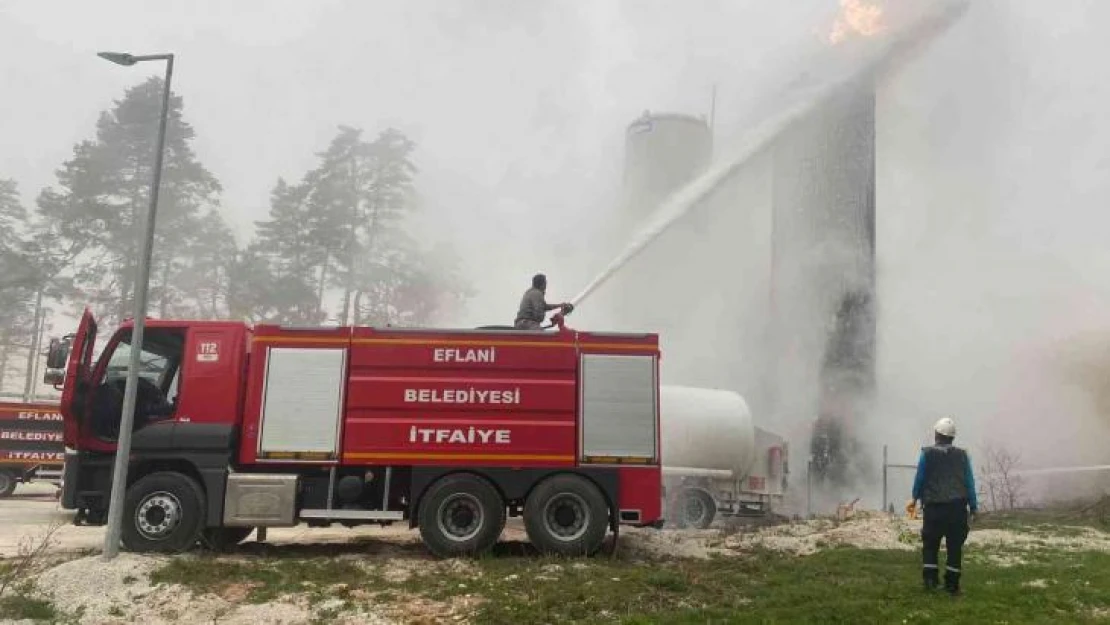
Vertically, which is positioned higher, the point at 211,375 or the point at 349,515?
the point at 211,375

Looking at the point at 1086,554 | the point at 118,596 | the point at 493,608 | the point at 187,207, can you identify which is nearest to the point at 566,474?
the point at 493,608

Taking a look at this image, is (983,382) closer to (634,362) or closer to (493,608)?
(634,362)

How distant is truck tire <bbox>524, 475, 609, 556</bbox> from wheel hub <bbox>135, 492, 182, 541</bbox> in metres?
4.46

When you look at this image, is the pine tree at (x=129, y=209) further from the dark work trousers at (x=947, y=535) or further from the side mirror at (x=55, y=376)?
the dark work trousers at (x=947, y=535)

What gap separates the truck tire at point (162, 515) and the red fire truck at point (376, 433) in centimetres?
2

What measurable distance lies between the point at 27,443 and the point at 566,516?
68.3 feet

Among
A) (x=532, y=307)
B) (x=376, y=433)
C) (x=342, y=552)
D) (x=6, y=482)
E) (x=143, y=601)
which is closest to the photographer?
(x=143, y=601)

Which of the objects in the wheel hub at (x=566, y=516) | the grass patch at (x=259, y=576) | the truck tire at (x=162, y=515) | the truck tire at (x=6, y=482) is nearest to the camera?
the grass patch at (x=259, y=576)

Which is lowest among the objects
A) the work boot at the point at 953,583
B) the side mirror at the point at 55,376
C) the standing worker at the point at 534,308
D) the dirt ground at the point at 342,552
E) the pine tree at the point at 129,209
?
the dirt ground at the point at 342,552

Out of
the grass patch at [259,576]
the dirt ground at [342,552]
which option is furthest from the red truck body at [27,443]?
the grass patch at [259,576]

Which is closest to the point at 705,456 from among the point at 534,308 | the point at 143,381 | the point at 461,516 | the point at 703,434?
the point at 703,434

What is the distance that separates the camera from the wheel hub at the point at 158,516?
1027cm

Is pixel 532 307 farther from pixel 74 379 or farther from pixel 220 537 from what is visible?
pixel 74 379

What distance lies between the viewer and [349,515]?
10.5 metres
